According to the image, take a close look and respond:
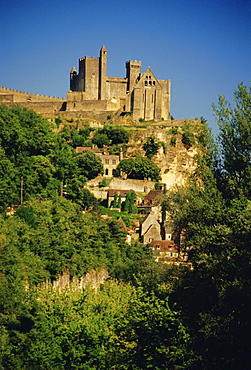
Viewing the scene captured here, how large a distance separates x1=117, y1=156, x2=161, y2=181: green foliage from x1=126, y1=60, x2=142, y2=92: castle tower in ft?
88.3

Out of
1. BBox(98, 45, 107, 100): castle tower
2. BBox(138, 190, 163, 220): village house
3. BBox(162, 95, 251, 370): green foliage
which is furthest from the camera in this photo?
BBox(98, 45, 107, 100): castle tower

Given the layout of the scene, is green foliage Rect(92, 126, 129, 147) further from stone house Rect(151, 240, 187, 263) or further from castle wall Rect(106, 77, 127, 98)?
stone house Rect(151, 240, 187, 263)

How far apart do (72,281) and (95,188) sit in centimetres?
3352

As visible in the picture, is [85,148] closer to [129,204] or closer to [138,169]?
[138,169]

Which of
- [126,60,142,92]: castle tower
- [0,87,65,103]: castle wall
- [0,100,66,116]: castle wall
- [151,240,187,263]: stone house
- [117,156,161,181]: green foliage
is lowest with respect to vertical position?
[151,240,187,263]: stone house

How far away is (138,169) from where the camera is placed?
285 ft

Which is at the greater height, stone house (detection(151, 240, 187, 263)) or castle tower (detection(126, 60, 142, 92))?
castle tower (detection(126, 60, 142, 92))

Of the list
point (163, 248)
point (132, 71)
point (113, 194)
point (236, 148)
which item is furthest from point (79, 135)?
point (236, 148)

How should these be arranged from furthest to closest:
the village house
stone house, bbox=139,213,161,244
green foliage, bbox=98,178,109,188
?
green foliage, bbox=98,178,109,188 < the village house < stone house, bbox=139,213,161,244

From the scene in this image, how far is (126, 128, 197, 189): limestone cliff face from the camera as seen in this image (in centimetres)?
9156

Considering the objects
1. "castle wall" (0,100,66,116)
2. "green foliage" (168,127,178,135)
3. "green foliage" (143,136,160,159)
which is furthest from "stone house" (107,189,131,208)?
"castle wall" (0,100,66,116)

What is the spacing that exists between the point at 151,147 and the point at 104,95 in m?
20.6

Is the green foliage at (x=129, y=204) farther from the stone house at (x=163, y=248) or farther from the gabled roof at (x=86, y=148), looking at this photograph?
the gabled roof at (x=86, y=148)

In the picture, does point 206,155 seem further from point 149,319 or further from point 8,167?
point 8,167
